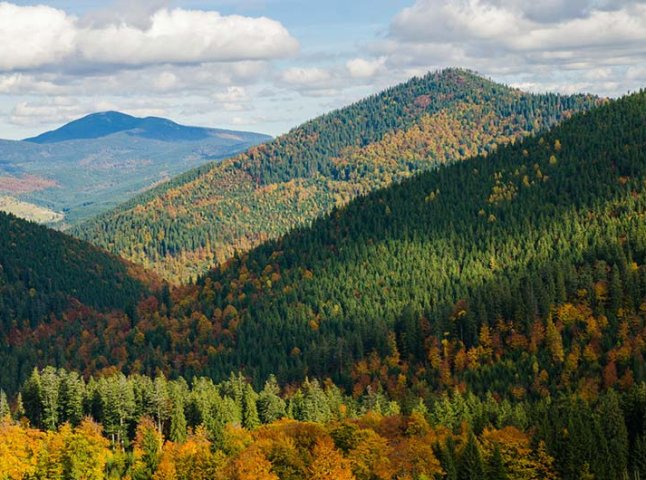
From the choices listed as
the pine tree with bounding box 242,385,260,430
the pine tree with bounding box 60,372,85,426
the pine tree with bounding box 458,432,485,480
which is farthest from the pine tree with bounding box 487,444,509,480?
the pine tree with bounding box 60,372,85,426

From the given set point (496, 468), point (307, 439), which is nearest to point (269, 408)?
point (307, 439)

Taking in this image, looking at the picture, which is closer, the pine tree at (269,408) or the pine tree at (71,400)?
the pine tree at (71,400)

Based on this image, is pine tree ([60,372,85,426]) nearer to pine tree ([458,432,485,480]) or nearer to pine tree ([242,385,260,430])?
pine tree ([242,385,260,430])

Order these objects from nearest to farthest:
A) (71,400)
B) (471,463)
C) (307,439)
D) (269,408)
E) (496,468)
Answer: (471,463) → (496,468) → (307,439) → (71,400) → (269,408)

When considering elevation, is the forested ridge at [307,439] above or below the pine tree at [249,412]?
above

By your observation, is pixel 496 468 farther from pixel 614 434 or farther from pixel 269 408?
pixel 269 408

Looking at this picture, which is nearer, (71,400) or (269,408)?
(71,400)

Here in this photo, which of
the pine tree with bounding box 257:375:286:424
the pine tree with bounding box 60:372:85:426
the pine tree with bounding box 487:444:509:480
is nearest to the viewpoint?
the pine tree with bounding box 487:444:509:480

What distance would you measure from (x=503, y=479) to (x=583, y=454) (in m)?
12.3

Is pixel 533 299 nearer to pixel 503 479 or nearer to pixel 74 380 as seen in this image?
pixel 503 479

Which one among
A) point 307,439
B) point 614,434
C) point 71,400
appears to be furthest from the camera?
point 71,400

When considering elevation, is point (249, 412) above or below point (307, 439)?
below

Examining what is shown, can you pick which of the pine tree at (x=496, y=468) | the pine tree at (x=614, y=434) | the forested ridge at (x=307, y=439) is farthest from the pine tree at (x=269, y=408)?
the pine tree at (x=614, y=434)

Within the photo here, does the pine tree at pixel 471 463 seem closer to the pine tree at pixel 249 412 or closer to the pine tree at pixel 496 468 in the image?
the pine tree at pixel 496 468
